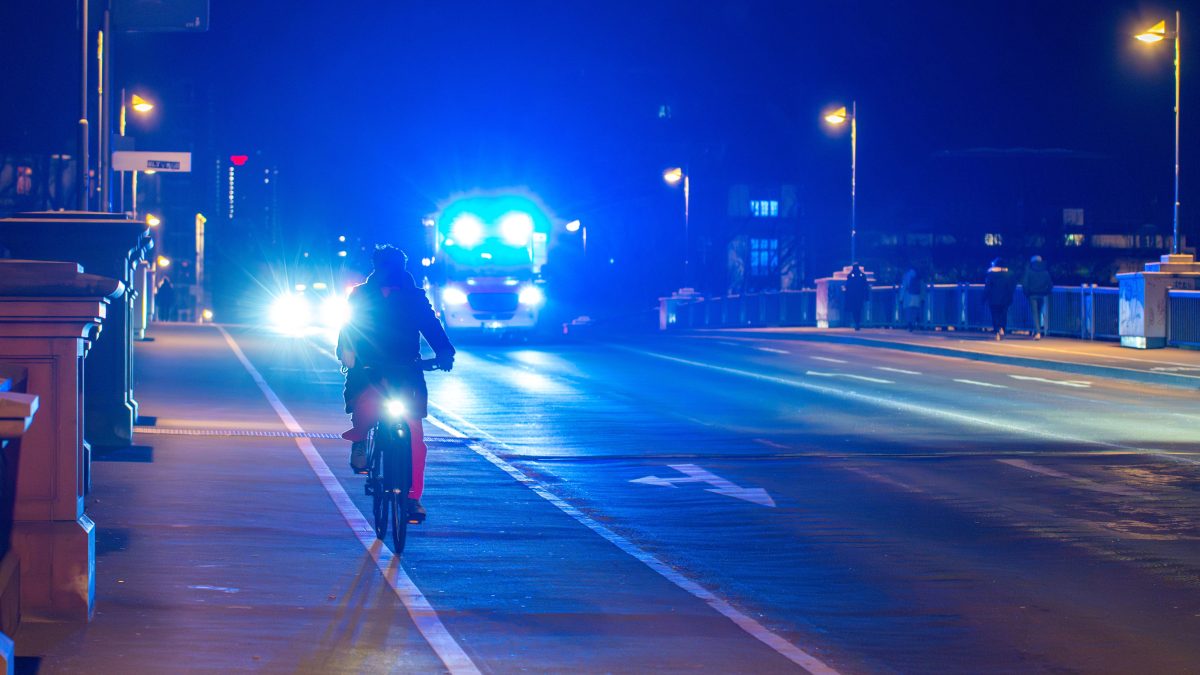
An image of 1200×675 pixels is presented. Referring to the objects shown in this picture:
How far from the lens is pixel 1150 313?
31.4 m

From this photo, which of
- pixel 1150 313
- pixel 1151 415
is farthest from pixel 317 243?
pixel 1151 415

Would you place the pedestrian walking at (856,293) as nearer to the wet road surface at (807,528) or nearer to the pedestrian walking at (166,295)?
the wet road surface at (807,528)

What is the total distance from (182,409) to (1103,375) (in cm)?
1514

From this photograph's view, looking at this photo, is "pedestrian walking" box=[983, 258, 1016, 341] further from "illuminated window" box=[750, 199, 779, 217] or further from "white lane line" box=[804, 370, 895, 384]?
"illuminated window" box=[750, 199, 779, 217]

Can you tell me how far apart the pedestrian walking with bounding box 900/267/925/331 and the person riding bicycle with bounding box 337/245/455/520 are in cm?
3441

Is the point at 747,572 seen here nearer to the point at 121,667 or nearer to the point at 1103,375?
the point at 121,667

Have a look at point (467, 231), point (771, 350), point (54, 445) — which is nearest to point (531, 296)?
point (467, 231)

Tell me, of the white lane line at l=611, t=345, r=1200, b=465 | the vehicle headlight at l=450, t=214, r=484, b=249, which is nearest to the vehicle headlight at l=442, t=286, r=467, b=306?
the vehicle headlight at l=450, t=214, r=484, b=249

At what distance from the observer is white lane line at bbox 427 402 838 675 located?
6938mm

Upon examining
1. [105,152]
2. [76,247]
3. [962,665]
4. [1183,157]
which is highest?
[1183,157]

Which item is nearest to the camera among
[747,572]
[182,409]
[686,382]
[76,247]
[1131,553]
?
[747,572]

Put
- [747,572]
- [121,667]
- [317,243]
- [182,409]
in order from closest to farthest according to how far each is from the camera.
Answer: [121,667]
[747,572]
[182,409]
[317,243]

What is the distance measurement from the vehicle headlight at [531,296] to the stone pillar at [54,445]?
3204 cm

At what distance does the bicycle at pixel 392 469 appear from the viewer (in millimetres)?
9477
